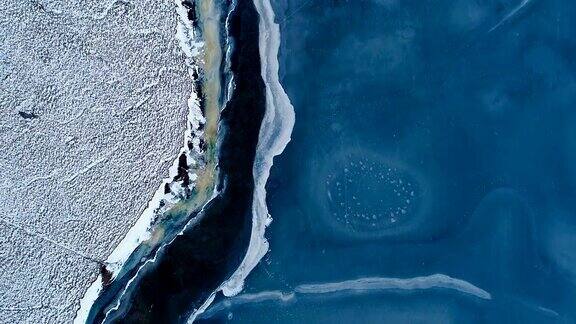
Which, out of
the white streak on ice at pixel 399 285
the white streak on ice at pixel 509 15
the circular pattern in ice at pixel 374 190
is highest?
the white streak on ice at pixel 509 15

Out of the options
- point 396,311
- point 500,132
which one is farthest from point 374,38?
point 396,311

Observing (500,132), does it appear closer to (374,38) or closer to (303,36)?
(374,38)

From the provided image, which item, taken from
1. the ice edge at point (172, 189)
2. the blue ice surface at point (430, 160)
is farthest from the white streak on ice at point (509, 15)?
the ice edge at point (172, 189)

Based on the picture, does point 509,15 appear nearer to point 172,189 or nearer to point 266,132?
point 266,132

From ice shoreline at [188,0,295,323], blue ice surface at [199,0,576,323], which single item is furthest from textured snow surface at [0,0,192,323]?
blue ice surface at [199,0,576,323]

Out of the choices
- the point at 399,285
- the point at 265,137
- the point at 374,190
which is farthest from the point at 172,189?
the point at 399,285

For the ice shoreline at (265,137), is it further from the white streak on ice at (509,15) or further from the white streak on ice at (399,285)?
the white streak on ice at (509,15)
